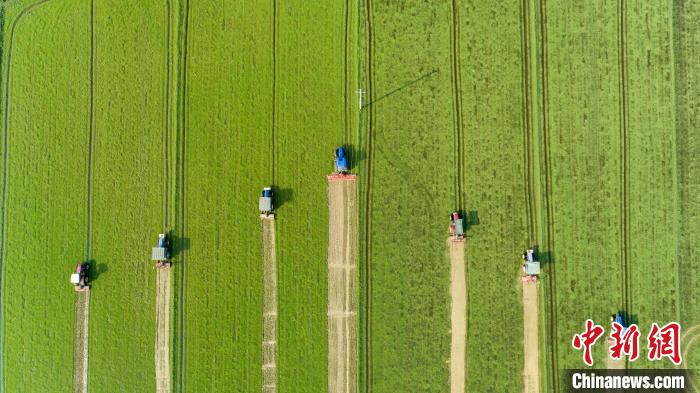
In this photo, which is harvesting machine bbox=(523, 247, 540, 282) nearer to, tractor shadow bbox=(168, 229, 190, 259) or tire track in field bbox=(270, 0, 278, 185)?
tire track in field bbox=(270, 0, 278, 185)

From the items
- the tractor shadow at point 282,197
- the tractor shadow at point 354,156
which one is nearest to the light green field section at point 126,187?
the tractor shadow at point 282,197

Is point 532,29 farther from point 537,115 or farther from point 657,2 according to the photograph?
point 657,2

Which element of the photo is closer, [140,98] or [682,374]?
[682,374]

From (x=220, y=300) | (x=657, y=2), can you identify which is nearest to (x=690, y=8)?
(x=657, y=2)

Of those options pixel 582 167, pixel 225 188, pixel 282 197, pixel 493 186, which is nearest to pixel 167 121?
pixel 225 188

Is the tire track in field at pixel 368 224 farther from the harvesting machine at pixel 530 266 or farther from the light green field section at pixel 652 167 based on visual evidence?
the light green field section at pixel 652 167

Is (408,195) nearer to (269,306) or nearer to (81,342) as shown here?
(269,306)

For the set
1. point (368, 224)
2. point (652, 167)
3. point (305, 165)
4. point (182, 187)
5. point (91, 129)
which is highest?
point (91, 129)
